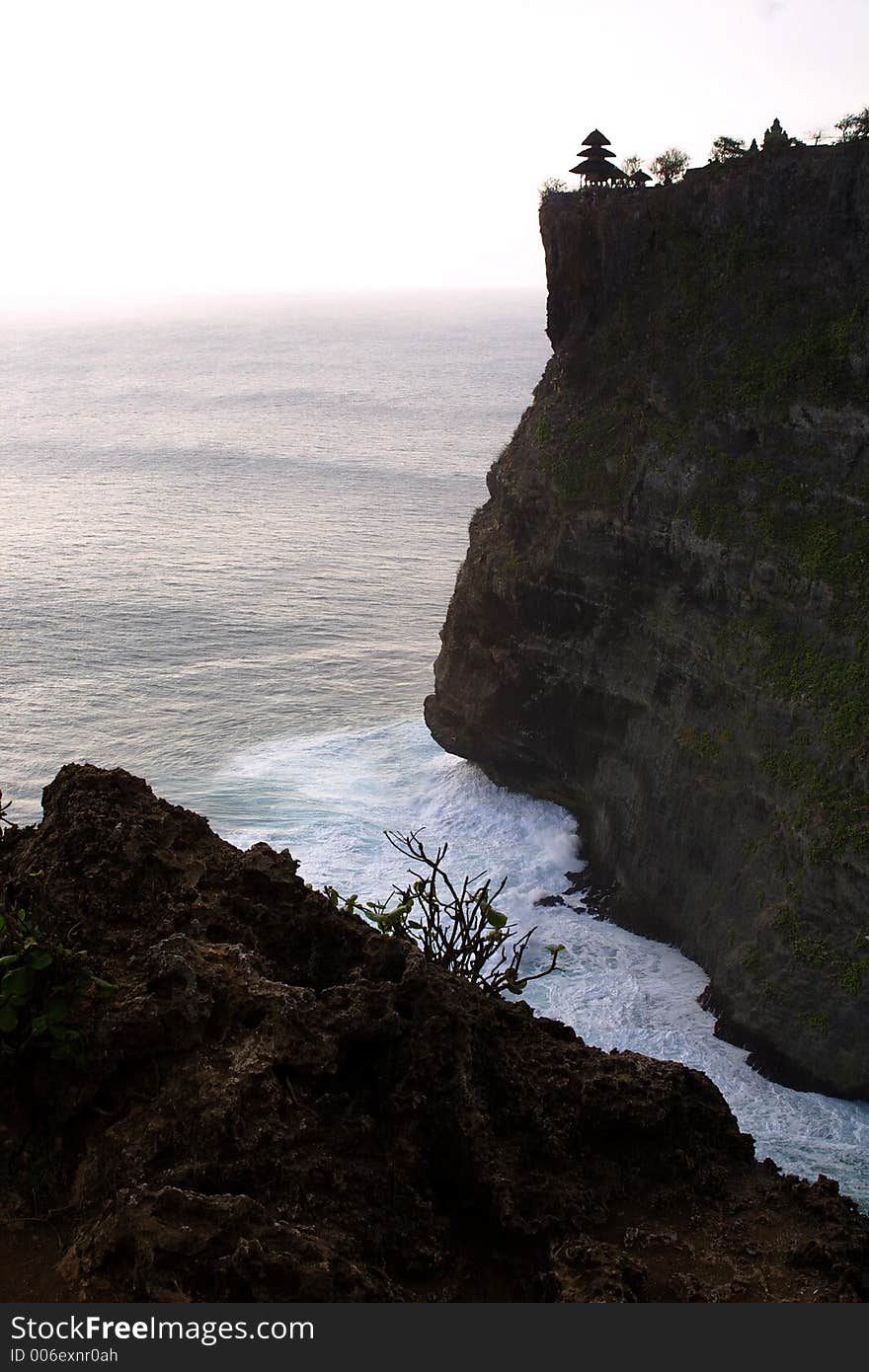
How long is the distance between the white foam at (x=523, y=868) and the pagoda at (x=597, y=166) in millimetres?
20085

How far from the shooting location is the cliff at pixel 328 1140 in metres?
8.59

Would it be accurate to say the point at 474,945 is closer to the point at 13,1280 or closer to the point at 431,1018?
the point at 431,1018

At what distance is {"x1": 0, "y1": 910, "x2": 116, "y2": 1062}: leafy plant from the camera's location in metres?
9.67

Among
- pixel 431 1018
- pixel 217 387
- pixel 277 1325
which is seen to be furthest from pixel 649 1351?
pixel 217 387

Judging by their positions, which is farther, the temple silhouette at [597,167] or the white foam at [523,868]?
the temple silhouette at [597,167]

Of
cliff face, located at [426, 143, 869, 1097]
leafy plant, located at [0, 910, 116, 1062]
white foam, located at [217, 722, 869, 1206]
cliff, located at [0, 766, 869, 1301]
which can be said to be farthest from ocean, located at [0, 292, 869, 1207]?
leafy plant, located at [0, 910, 116, 1062]

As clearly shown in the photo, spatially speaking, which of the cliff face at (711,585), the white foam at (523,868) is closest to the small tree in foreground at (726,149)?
the cliff face at (711,585)

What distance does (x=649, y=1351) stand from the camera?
7.41 m

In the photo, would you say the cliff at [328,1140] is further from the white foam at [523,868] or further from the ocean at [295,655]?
the ocean at [295,655]

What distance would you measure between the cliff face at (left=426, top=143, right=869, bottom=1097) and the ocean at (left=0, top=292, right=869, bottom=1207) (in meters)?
2.17

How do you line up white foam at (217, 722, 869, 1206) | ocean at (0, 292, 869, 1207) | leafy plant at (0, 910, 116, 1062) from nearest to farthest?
leafy plant at (0, 910, 116, 1062) → white foam at (217, 722, 869, 1206) → ocean at (0, 292, 869, 1207)

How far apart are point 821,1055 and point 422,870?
558 inches

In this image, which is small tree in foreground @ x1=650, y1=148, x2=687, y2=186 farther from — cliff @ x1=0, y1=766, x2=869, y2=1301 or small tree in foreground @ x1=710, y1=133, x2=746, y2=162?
cliff @ x1=0, y1=766, x2=869, y2=1301

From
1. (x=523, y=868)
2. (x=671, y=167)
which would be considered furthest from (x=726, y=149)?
(x=523, y=868)
